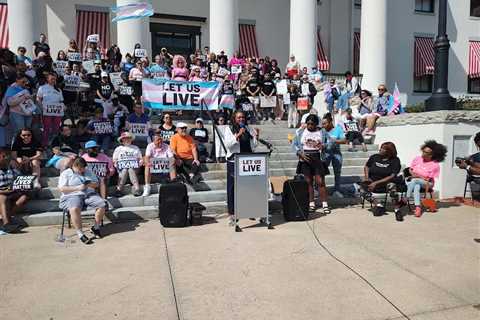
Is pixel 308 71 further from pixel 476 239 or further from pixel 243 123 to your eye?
pixel 476 239

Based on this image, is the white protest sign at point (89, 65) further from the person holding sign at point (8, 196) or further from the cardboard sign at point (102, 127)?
the person holding sign at point (8, 196)

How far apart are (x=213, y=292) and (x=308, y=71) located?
13.7 meters

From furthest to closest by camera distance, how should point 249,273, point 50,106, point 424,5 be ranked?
point 424,5 < point 50,106 < point 249,273

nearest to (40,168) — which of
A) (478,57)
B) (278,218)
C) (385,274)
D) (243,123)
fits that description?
(243,123)

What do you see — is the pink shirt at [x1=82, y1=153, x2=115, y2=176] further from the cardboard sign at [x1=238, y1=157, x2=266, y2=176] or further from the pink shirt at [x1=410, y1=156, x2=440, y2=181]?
the pink shirt at [x1=410, y1=156, x2=440, y2=181]

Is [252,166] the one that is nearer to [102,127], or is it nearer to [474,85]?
[102,127]

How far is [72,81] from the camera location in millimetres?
10844

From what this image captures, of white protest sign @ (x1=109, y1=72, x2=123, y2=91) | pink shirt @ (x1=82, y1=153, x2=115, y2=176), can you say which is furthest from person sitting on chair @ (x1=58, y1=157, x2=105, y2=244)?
white protest sign @ (x1=109, y1=72, x2=123, y2=91)

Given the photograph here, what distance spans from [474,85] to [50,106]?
24797mm

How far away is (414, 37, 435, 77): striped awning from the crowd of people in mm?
11190

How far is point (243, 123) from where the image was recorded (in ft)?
24.0

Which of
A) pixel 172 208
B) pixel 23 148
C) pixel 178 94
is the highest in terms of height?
pixel 178 94

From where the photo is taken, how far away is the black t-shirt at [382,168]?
7.86m

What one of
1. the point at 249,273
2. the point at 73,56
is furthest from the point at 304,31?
the point at 249,273
